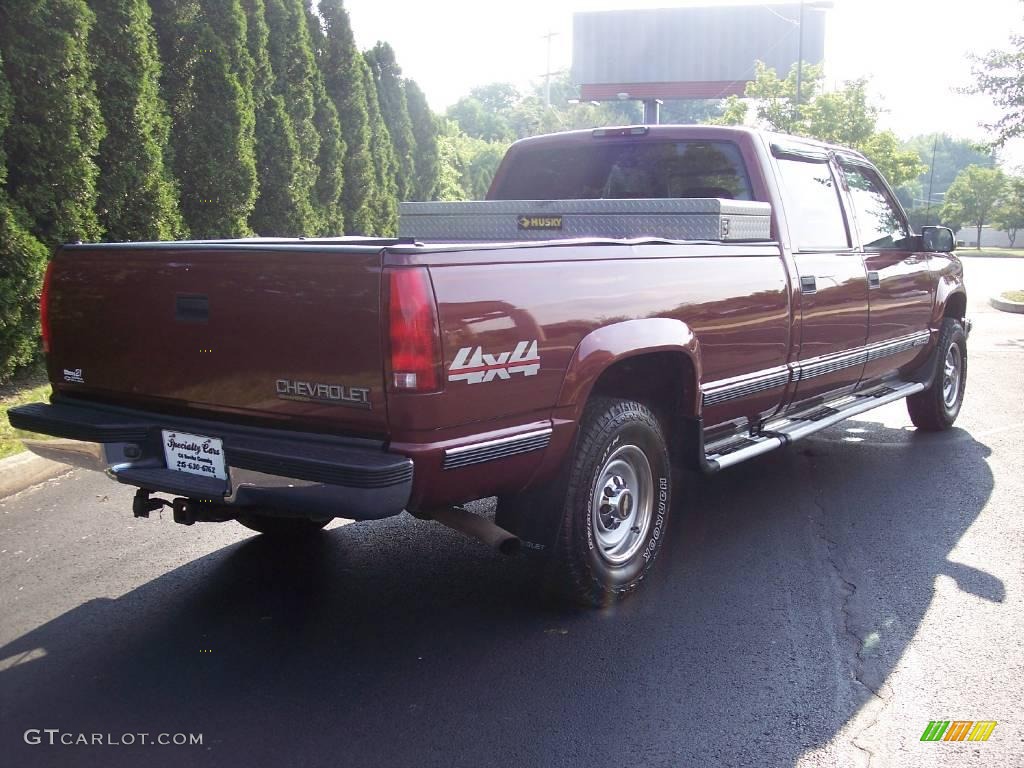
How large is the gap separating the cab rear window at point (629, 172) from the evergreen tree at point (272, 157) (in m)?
7.76

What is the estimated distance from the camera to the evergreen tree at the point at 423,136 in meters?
21.4

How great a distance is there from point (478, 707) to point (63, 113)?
276 inches

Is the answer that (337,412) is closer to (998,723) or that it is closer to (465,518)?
(465,518)

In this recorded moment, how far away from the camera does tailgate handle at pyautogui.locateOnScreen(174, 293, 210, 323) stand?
→ 3469mm

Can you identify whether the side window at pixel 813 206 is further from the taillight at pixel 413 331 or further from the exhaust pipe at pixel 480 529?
the taillight at pixel 413 331

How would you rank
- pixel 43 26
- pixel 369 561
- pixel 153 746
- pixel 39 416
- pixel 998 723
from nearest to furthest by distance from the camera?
1. pixel 153 746
2. pixel 998 723
3. pixel 39 416
4. pixel 369 561
5. pixel 43 26

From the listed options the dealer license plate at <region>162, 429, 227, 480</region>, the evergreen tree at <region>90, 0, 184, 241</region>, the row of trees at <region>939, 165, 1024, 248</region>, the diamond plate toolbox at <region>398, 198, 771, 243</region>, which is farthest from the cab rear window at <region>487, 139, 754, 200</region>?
the row of trees at <region>939, 165, 1024, 248</region>

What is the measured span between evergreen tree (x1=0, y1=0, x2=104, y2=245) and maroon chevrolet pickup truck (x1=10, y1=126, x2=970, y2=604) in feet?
14.1

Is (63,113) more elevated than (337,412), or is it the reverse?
(63,113)

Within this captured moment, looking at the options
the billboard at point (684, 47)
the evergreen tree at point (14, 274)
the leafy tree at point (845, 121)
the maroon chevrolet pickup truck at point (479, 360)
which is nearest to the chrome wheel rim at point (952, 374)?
the maroon chevrolet pickup truck at point (479, 360)

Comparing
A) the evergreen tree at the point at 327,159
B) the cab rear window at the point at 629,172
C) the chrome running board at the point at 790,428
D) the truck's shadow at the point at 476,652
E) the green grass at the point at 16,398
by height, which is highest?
the evergreen tree at the point at 327,159

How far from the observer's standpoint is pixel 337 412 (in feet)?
10.5

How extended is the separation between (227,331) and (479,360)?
0.94m

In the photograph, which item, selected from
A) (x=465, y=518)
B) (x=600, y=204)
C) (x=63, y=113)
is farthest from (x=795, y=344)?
(x=63, y=113)
